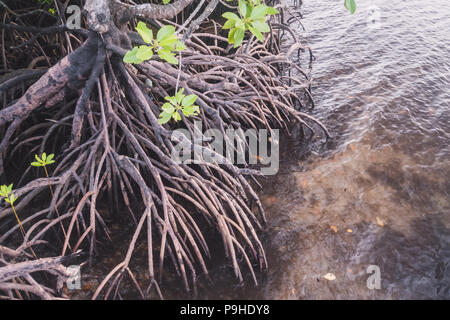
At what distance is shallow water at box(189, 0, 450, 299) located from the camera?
2.54 m

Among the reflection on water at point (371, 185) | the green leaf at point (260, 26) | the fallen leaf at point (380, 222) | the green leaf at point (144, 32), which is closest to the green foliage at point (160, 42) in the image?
the green leaf at point (144, 32)

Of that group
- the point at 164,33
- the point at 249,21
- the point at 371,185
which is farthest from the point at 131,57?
the point at 371,185

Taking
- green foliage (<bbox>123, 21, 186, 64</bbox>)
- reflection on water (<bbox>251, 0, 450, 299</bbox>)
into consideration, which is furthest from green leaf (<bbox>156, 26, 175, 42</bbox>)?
reflection on water (<bbox>251, 0, 450, 299</bbox>)

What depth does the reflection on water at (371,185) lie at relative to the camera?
8.41 feet

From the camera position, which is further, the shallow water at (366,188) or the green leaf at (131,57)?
the shallow water at (366,188)

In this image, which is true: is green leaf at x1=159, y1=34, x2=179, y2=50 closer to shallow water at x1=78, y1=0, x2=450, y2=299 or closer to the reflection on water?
shallow water at x1=78, y1=0, x2=450, y2=299

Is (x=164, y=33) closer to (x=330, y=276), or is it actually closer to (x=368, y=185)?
(x=330, y=276)

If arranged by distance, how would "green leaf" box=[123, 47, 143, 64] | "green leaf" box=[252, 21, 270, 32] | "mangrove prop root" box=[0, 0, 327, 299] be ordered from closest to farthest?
"green leaf" box=[252, 21, 270, 32] → "green leaf" box=[123, 47, 143, 64] → "mangrove prop root" box=[0, 0, 327, 299]

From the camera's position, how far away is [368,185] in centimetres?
333

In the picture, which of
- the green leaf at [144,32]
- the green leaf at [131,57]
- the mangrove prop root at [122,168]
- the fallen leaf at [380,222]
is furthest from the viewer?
the fallen leaf at [380,222]

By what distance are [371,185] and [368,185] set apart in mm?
31

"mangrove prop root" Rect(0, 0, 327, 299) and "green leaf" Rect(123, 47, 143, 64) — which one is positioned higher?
"green leaf" Rect(123, 47, 143, 64)

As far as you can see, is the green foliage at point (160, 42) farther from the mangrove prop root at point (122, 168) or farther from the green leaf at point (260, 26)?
the mangrove prop root at point (122, 168)
